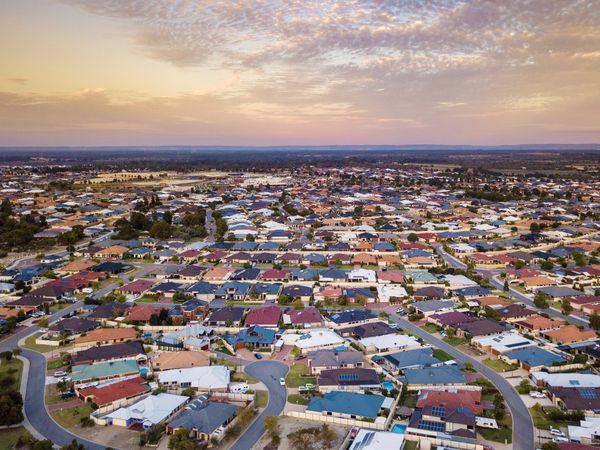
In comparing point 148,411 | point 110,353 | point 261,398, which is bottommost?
point 261,398

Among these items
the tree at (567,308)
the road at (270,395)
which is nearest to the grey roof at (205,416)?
the road at (270,395)

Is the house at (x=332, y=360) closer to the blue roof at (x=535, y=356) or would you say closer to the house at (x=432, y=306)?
the blue roof at (x=535, y=356)

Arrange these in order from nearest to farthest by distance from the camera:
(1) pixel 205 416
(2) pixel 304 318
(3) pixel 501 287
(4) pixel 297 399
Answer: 1. (1) pixel 205 416
2. (4) pixel 297 399
3. (2) pixel 304 318
4. (3) pixel 501 287

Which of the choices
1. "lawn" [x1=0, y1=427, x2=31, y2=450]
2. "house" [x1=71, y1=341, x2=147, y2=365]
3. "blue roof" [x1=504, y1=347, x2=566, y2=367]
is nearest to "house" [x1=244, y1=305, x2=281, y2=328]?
"house" [x1=71, y1=341, x2=147, y2=365]

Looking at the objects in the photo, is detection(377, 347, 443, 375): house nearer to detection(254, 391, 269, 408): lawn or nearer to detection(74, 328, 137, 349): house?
detection(254, 391, 269, 408): lawn

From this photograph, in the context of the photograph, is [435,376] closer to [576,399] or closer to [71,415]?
[576,399]

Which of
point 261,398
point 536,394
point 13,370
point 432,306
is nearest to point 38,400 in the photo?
point 13,370
